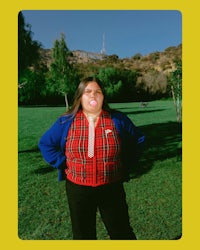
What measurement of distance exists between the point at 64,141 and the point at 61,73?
105 inches

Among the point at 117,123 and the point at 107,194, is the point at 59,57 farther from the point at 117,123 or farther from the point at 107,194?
the point at 107,194

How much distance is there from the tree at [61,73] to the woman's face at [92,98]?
179cm

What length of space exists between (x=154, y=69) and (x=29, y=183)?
329cm

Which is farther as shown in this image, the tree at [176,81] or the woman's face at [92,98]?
the tree at [176,81]

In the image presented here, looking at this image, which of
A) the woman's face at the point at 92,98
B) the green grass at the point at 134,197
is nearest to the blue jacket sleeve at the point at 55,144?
the woman's face at the point at 92,98

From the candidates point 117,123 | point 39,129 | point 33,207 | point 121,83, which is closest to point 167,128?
point 39,129

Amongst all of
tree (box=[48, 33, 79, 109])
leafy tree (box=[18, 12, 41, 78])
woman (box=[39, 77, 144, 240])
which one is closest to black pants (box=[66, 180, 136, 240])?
woman (box=[39, 77, 144, 240])

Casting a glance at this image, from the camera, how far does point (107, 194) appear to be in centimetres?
266

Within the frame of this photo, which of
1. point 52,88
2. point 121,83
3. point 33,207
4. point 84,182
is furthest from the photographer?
point 52,88

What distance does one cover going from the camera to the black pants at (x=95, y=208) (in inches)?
103

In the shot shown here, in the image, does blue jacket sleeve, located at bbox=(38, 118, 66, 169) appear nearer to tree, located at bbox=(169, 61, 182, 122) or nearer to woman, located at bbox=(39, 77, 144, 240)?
woman, located at bbox=(39, 77, 144, 240)

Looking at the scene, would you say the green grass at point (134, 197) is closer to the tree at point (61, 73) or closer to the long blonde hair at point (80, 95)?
the tree at point (61, 73)

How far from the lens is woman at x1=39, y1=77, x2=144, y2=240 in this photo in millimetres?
2613

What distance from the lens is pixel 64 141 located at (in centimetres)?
271
